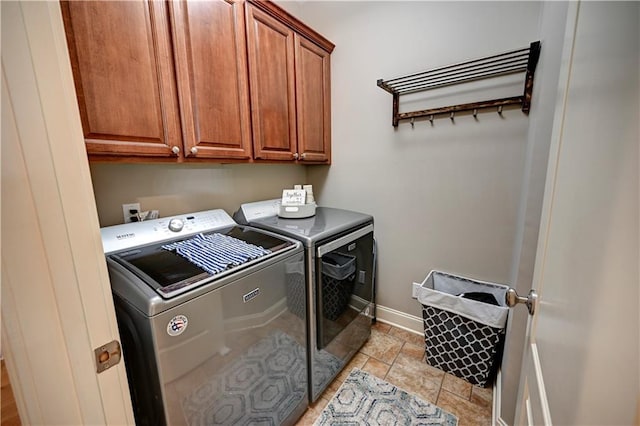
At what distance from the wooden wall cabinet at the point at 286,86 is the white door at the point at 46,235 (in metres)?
1.14

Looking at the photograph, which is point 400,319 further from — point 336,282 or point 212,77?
point 212,77

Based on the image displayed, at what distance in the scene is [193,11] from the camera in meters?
1.19

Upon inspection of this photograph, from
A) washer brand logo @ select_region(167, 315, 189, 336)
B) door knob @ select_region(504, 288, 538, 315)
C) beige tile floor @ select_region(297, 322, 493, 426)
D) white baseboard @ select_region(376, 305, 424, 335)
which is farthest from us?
white baseboard @ select_region(376, 305, 424, 335)

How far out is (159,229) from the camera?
51.3 inches

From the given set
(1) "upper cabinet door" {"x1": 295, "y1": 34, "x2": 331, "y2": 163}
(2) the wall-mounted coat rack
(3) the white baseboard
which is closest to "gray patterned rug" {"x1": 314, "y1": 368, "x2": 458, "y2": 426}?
(3) the white baseboard

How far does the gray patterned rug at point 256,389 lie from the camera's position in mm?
927

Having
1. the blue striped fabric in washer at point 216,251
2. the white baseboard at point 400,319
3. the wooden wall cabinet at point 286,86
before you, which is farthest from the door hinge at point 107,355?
the white baseboard at point 400,319

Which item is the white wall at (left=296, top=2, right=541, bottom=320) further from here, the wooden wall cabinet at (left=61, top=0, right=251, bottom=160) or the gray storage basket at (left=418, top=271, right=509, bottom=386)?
the wooden wall cabinet at (left=61, top=0, right=251, bottom=160)

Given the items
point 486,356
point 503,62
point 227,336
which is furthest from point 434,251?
point 227,336

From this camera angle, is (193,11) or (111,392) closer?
(111,392)

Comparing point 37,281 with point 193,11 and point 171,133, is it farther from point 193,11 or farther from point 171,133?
point 193,11

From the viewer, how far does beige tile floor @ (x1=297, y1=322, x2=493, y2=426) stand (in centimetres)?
143

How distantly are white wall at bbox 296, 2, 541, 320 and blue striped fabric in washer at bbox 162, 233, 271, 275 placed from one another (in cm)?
119

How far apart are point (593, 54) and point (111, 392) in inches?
45.2
